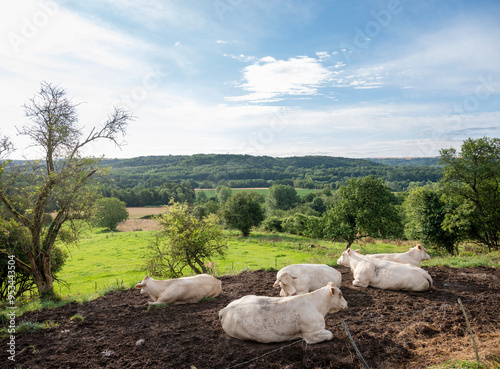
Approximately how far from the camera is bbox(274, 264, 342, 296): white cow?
9062 mm

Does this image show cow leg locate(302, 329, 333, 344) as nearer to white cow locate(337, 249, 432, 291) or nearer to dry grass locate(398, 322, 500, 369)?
dry grass locate(398, 322, 500, 369)

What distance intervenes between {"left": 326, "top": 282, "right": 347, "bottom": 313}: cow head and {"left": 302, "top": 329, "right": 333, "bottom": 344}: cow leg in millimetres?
1182

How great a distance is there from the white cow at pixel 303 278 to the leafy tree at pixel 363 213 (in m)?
15.2

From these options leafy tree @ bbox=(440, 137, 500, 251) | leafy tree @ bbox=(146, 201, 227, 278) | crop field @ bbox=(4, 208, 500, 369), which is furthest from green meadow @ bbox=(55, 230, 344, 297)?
leafy tree @ bbox=(440, 137, 500, 251)

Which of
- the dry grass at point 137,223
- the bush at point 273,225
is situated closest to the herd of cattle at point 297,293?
the bush at point 273,225

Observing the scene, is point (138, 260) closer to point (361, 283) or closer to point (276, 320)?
point (361, 283)

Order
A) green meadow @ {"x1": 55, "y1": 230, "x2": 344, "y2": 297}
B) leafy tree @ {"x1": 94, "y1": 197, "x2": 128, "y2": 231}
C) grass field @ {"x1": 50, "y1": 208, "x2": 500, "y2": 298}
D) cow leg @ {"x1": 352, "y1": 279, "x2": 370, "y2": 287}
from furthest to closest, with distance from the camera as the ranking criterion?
leafy tree @ {"x1": 94, "y1": 197, "x2": 128, "y2": 231} → green meadow @ {"x1": 55, "y1": 230, "x2": 344, "y2": 297} → grass field @ {"x1": 50, "y1": 208, "x2": 500, "y2": 298} → cow leg @ {"x1": 352, "y1": 279, "x2": 370, "y2": 287}

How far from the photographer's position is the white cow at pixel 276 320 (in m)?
6.06

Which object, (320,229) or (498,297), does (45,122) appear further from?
(320,229)

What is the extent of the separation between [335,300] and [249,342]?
2.39m

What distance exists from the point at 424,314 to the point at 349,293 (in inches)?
100.0

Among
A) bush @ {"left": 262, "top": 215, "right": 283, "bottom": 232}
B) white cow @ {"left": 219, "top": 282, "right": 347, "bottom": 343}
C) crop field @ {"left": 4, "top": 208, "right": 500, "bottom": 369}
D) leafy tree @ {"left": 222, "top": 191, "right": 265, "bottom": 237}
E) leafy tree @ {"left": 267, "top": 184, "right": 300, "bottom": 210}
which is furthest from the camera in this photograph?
leafy tree @ {"left": 267, "top": 184, "right": 300, "bottom": 210}

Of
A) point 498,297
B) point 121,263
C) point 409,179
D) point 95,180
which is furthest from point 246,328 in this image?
point 409,179

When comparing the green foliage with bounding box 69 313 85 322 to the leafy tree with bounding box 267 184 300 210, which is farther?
the leafy tree with bounding box 267 184 300 210
